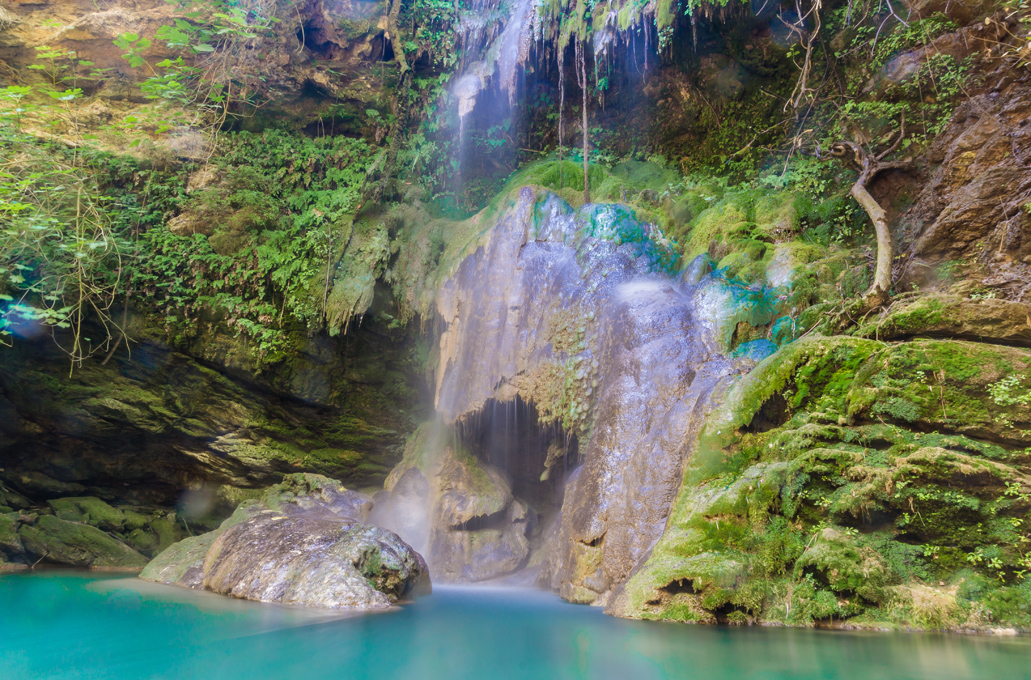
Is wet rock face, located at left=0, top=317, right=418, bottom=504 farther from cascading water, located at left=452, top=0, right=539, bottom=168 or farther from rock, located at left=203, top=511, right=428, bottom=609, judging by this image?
cascading water, located at left=452, top=0, right=539, bottom=168

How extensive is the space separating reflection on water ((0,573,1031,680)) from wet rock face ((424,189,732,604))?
148 cm

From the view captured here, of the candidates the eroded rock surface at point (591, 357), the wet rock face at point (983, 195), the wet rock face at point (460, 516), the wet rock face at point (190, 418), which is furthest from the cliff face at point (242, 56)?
the wet rock face at point (983, 195)

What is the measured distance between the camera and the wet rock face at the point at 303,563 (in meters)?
5.70

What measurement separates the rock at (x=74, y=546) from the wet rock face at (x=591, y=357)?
659 cm

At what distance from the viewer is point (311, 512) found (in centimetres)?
809

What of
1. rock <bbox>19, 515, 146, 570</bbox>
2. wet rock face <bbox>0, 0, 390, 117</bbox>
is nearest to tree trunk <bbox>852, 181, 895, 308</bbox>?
wet rock face <bbox>0, 0, 390, 117</bbox>

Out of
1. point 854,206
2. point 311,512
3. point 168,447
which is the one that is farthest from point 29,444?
point 854,206

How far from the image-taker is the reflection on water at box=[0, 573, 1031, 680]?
3.06 m

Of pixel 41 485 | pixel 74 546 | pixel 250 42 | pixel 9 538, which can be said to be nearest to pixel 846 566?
pixel 74 546

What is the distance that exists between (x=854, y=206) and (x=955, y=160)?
1358 millimetres

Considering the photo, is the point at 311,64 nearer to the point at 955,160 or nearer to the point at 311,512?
the point at 311,512

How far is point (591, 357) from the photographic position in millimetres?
8180

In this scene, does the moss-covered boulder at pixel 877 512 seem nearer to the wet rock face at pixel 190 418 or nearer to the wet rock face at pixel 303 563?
the wet rock face at pixel 303 563

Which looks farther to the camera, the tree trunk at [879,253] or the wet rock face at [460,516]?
the wet rock face at [460,516]
